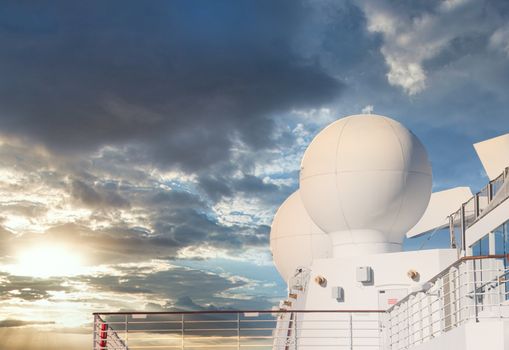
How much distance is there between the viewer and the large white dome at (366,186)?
22250mm

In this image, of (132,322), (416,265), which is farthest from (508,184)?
(132,322)

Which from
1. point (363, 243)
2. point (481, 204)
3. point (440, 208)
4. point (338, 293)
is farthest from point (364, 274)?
point (440, 208)

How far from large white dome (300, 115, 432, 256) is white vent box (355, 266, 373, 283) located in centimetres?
164

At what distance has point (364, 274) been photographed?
20.7 metres

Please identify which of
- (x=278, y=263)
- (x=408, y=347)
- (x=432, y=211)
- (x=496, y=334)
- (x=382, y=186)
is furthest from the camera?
(x=278, y=263)

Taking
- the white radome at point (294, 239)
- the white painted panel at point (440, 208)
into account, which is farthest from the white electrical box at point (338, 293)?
the white painted panel at point (440, 208)

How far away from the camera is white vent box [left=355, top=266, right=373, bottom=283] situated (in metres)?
20.7

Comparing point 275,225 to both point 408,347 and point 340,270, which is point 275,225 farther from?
point 408,347

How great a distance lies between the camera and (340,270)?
2136cm

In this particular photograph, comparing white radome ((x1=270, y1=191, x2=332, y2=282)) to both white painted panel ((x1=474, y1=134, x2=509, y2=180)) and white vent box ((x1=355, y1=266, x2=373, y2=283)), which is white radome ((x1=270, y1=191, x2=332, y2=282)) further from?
white vent box ((x1=355, y1=266, x2=373, y2=283))

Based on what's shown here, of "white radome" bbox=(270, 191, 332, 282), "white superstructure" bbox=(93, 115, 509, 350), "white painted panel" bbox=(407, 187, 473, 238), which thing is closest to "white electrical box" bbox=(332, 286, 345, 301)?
"white superstructure" bbox=(93, 115, 509, 350)

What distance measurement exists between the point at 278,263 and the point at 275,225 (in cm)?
139

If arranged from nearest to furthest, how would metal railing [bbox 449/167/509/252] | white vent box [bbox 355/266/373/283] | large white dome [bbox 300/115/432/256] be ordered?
1. metal railing [bbox 449/167/509/252]
2. white vent box [bbox 355/266/373/283]
3. large white dome [bbox 300/115/432/256]

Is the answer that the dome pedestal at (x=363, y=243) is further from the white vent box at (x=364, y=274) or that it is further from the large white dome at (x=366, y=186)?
the white vent box at (x=364, y=274)
